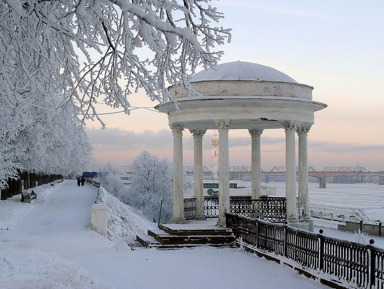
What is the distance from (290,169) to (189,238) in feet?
15.5

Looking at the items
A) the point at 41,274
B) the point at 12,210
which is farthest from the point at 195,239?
the point at 12,210

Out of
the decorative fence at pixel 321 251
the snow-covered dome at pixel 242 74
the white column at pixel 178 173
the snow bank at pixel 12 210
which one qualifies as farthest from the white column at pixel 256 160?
the snow bank at pixel 12 210

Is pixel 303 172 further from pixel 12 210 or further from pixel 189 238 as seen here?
pixel 12 210

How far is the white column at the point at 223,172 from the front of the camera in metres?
18.3

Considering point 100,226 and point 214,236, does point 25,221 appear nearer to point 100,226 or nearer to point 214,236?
point 100,226

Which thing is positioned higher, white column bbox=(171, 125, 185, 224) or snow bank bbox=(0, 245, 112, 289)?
white column bbox=(171, 125, 185, 224)

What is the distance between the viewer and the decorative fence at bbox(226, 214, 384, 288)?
9359mm

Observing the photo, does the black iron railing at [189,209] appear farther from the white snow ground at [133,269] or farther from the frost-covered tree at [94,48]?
the frost-covered tree at [94,48]

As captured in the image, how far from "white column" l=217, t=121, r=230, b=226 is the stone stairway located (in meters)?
0.97

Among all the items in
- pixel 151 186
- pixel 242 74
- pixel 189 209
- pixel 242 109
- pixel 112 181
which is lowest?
pixel 151 186

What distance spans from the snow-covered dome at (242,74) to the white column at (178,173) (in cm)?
230

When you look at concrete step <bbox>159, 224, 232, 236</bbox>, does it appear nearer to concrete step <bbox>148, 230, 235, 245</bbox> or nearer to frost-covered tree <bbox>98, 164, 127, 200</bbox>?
concrete step <bbox>148, 230, 235, 245</bbox>

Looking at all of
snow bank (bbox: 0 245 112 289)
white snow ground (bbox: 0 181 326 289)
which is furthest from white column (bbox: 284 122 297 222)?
snow bank (bbox: 0 245 112 289)

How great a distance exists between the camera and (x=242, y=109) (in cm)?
1820
